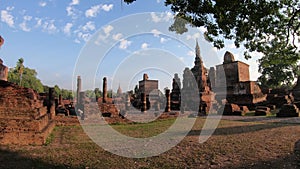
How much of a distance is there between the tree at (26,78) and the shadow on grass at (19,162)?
2345 inches

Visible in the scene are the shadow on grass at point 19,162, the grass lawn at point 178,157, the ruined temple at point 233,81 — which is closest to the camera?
the shadow on grass at point 19,162

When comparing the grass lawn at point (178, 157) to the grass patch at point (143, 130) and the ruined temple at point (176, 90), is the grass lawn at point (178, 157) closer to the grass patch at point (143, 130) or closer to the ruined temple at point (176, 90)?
the grass patch at point (143, 130)

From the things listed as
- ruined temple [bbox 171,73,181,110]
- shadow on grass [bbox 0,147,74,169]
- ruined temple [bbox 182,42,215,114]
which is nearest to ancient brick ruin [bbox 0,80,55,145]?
shadow on grass [bbox 0,147,74,169]

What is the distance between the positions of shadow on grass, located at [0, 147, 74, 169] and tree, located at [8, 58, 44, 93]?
59558mm

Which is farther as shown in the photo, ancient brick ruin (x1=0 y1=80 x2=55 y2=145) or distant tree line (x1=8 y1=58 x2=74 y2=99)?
distant tree line (x1=8 y1=58 x2=74 y2=99)

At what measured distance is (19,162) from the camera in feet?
13.8

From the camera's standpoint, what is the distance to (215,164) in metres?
4.32

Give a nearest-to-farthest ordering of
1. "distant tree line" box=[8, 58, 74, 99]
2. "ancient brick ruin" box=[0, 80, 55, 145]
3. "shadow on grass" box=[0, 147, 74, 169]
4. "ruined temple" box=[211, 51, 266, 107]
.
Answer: "shadow on grass" box=[0, 147, 74, 169], "ancient brick ruin" box=[0, 80, 55, 145], "ruined temple" box=[211, 51, 266, 107], "distant tree line" box=[8, 58, 74, 99]

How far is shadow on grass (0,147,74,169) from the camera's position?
400 centimetres

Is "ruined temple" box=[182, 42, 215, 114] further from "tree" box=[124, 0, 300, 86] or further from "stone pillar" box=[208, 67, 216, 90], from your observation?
"tree" box=[124, 0, 300, 86]

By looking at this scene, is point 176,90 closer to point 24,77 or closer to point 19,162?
point 19,162

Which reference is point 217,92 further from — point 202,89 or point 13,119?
point 13,119

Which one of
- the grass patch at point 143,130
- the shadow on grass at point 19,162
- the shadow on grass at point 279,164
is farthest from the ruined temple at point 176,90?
the shadow on grass at point 19,162

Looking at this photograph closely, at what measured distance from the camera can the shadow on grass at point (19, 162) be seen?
3995 millimetres
